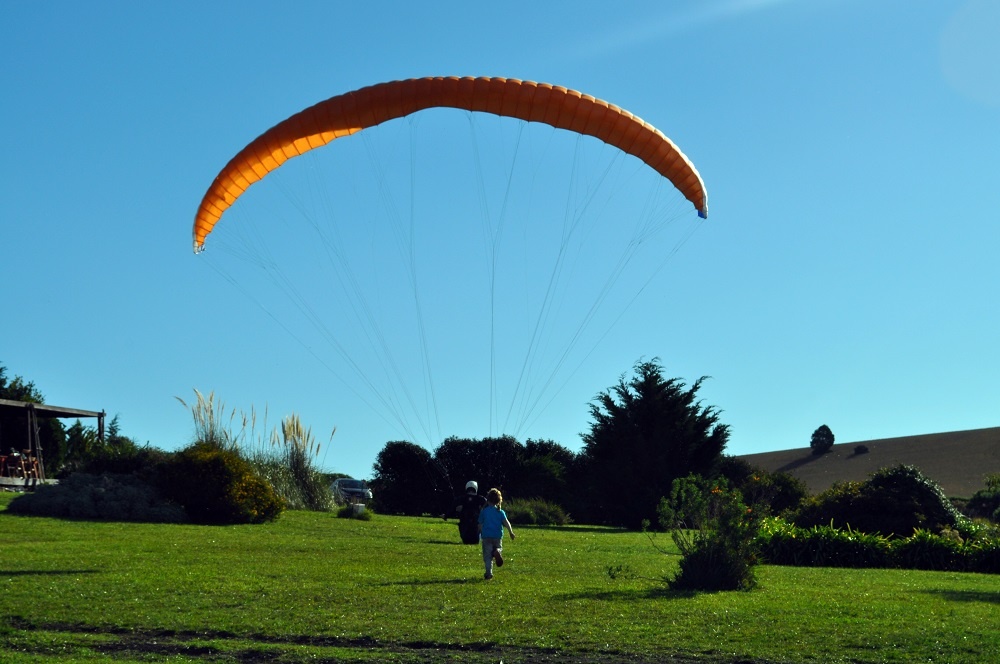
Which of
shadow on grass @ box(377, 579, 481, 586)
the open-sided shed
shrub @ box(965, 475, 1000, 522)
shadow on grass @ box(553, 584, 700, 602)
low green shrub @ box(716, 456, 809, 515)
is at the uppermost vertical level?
the open-sided shed

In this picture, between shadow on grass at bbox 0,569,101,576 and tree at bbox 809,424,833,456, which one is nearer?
shadow on grass at bbox 0,569,101,576

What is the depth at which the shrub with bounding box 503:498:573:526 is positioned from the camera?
29.6m

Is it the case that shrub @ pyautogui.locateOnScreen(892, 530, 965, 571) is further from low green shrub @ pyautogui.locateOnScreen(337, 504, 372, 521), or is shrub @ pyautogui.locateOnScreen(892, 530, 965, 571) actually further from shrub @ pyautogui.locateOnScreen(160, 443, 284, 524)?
shrub @ pyautogui.locateOnScreen(160, 443, 284, 524)

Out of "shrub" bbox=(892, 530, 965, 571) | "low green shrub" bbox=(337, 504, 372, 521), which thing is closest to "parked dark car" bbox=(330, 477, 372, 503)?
"low green shrub" bbox=(337, 504, 372, 521)

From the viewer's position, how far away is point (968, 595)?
528 inches

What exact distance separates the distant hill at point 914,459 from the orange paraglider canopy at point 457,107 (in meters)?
29.7

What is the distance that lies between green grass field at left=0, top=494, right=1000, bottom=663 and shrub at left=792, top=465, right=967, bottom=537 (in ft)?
17.5

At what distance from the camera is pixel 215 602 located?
1126 cm

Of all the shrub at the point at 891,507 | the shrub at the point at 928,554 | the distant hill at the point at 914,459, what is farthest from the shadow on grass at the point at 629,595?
the distant hill at the point at 914,459

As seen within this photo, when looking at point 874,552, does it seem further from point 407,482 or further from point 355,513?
point 407,482

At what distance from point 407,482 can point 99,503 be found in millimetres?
19582

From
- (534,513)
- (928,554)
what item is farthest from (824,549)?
(534,513)

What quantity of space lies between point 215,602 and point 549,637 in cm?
380

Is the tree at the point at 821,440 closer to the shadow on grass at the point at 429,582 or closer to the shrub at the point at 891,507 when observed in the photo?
the shrub at the point at 891,507
